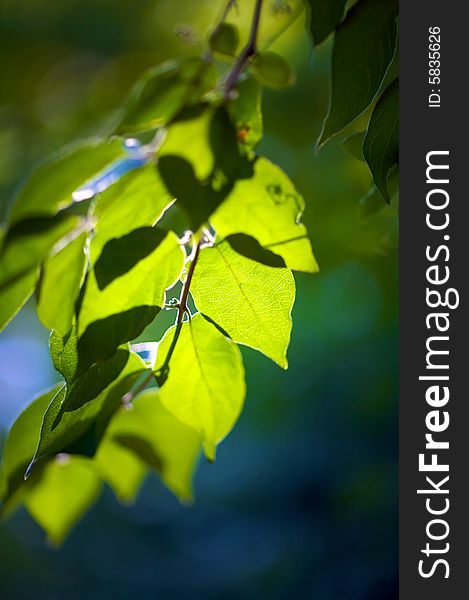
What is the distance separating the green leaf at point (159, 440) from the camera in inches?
29.2

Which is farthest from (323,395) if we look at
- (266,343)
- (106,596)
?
(266,343)

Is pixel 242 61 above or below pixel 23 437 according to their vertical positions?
above

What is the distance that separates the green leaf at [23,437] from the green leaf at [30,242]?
0.56ft

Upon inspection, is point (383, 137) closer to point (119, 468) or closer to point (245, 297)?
point (245, 297)

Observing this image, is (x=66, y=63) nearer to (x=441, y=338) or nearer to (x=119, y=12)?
(x=119, y=12)

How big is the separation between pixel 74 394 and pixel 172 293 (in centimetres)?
27

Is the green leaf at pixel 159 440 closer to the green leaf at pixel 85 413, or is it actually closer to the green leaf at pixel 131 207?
the green leaf at pixel 85 413

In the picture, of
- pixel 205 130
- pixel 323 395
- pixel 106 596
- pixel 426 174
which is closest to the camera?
pixel 205 130

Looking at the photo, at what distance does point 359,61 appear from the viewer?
19.1 inches

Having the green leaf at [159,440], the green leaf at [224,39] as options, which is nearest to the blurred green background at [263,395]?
the green leaf at [159,440]

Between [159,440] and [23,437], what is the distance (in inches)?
7.2

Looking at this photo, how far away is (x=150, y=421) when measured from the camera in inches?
29.5

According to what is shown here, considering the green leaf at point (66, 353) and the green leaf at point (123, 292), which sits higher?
the green leaf at point (123, 292)

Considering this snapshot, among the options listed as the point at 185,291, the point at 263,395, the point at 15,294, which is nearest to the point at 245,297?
the point at 185,291
